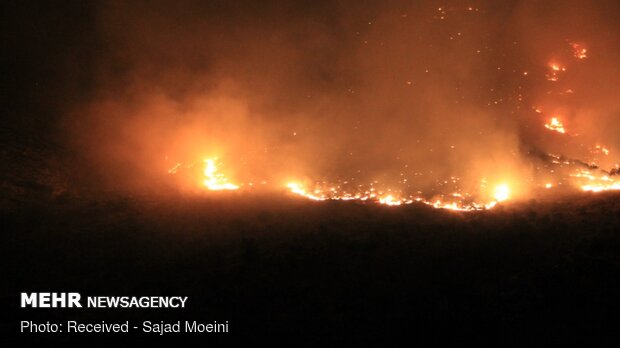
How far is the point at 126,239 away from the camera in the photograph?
6.24m

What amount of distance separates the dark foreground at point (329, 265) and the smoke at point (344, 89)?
117cm

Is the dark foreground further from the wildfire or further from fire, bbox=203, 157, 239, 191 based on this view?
fire, bbox=203, 157, 239, 191

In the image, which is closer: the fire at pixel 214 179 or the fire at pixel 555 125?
the fire at pixel 214 179

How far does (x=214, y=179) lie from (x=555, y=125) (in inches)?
294

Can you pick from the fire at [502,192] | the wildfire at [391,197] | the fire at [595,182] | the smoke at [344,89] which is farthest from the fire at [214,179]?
the fire at [595,182]

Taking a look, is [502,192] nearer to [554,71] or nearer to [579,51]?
[554,71]

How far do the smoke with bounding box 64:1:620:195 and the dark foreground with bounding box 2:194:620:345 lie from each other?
1167mm

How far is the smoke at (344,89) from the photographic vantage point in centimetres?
840

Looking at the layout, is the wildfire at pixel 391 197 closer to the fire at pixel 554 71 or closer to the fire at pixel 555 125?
the fire at pixel 555 125

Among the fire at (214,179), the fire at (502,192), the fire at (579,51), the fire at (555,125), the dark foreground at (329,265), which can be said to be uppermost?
the fire at (579,51)

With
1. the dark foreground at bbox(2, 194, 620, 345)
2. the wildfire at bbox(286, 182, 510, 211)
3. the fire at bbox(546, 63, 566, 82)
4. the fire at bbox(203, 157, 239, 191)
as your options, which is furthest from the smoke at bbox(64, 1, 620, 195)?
the dark foreground at bbox(2, 194, 620, 345)

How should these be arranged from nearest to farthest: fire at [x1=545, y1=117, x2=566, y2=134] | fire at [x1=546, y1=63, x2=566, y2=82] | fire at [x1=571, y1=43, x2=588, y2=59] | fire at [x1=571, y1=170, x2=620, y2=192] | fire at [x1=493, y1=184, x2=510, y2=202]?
fire at [x1=493, y1=184, x2=510, y2=202]
fire at [x1=571, y1=170, x2=620, y2=192]
fire at [x1=545, y1=117, x2=566, y2=134]
fire at [x1=546, y1=63, x2=566, y2=82]
fire at [x1=571, y1=43, x2=588, y2=59]

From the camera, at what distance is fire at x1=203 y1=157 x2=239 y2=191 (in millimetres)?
7734

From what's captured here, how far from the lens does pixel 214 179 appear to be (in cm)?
795
